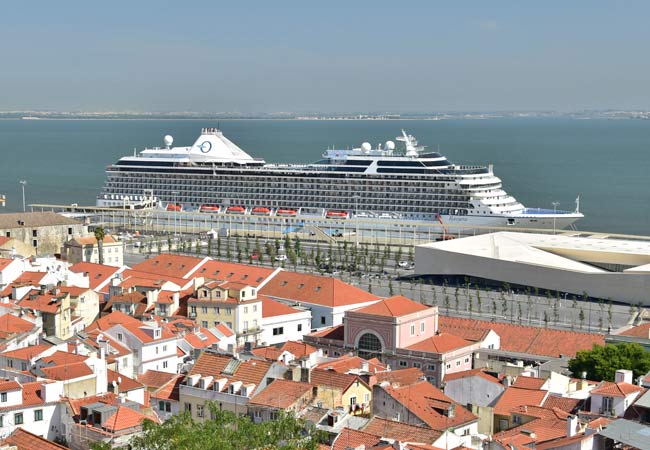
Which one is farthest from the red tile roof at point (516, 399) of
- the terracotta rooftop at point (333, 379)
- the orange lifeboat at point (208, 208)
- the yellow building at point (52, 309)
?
the orange lifeboat at point (208, 208)

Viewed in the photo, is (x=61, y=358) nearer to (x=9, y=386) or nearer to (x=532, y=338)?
(x=9, y=386)

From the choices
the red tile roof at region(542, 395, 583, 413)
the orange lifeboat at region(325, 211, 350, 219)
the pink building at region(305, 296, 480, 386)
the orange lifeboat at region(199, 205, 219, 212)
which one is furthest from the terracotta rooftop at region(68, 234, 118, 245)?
the orange lifeboat at region(199, 205, 219, 212)

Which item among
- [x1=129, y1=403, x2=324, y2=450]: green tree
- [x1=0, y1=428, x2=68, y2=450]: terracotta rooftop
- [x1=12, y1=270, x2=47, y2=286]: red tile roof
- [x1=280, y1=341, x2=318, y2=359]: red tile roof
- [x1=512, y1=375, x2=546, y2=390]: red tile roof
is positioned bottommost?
[x1=280, y1=341, x2=318, y2=359]: red tile roof

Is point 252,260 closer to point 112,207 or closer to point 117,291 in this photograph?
point 117,291

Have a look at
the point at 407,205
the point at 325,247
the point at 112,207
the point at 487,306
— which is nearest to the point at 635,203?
the point at 407,205

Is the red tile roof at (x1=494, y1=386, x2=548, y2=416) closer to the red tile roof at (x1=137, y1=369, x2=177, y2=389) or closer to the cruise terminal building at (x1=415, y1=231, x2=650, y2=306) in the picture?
the red tile roof at (x1=137, y1=369, x2=177, y2=389)

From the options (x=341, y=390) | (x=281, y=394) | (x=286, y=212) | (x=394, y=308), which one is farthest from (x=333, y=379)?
(x=286, y=212)

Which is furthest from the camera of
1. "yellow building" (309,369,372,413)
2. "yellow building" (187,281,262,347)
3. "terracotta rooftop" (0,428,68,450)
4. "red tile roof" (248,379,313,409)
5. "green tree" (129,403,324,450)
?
"yellow building" (187,281,262,347)
